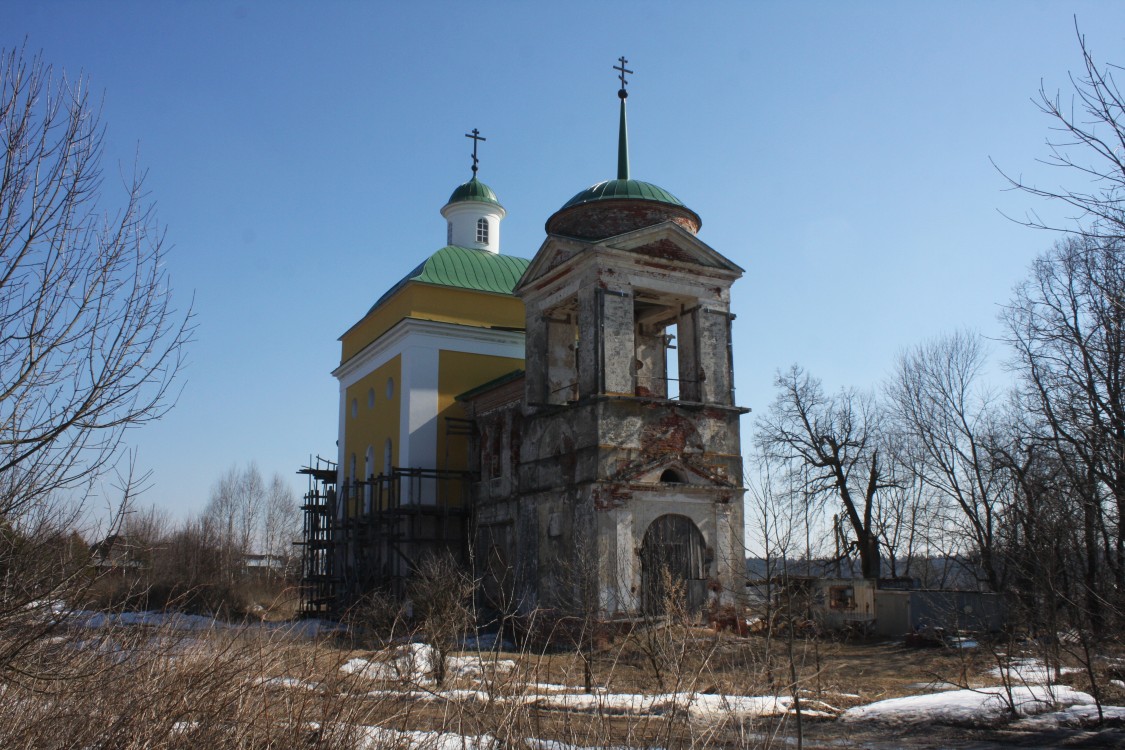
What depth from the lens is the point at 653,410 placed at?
2064cm

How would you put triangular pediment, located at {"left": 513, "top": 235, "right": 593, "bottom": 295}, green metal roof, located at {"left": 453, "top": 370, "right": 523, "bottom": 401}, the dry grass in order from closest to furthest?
the dry grass < triangular pediment, located at {"left": 513, "top": 235, "right": 593, "bottom": 295} < green metal roof, located at {"left": 453, "top": 370, "right": 523, "bottom": 401}

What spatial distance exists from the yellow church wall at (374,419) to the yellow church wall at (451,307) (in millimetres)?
1502

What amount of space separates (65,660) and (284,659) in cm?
144

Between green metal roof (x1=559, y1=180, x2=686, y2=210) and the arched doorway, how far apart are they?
293 inches

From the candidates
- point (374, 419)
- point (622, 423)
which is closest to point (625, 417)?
point (622, 423)

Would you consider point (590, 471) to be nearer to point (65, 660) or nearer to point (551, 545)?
point (551, 545)

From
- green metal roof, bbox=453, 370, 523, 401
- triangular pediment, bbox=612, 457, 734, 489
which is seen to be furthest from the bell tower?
green metal roof, bbox=453, 370, 523, 401

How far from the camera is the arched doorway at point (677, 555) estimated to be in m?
19.7

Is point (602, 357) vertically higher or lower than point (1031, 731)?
higher

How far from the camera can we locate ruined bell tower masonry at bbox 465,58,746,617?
1973 centimetres

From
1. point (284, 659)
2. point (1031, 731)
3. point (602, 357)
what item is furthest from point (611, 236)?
point (284, 659)

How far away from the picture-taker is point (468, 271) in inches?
1173

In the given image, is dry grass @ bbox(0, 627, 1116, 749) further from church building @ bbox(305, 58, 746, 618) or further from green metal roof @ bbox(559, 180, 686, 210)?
green metal roof @ bbox(559, 180, 686, 210)

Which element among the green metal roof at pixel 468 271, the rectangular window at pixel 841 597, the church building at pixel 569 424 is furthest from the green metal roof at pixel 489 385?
the rectangular window at pixel 841 597
